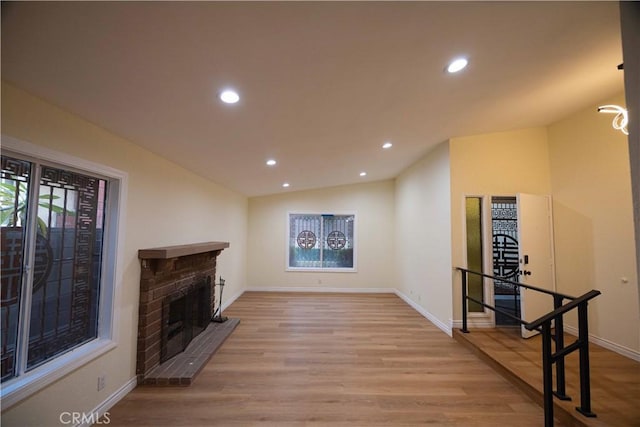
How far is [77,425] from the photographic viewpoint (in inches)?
78.1

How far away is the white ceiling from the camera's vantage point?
4.22ft

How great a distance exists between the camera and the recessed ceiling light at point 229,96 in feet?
6.40

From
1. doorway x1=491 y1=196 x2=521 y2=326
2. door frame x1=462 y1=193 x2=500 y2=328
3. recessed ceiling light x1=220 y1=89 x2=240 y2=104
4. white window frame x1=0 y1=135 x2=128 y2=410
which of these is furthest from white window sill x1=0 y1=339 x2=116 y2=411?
doorway x1=491 y1=196 x2=521 y2=326

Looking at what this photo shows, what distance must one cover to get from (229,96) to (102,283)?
6.33ft

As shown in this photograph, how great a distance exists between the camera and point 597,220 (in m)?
3.33

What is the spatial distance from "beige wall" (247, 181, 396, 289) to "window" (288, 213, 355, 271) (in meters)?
0.19

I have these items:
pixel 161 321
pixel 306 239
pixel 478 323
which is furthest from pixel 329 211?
pixel 161 321

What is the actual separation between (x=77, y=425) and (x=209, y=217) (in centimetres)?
298

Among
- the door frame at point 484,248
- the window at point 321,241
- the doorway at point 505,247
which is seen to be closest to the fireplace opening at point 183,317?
the window at point 321,241

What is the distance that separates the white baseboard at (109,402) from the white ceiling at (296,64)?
7.40 ft

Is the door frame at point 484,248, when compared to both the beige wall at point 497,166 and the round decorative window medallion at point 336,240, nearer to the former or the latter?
the beige wall at point 497,166

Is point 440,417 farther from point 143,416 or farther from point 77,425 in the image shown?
point 77,425

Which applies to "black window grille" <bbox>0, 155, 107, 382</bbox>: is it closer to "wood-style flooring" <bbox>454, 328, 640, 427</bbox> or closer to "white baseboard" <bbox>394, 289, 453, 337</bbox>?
"wood-style flooring" <bbox>454, 328, 640, 427</bbox>

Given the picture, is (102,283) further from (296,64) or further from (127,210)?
(296,64)
